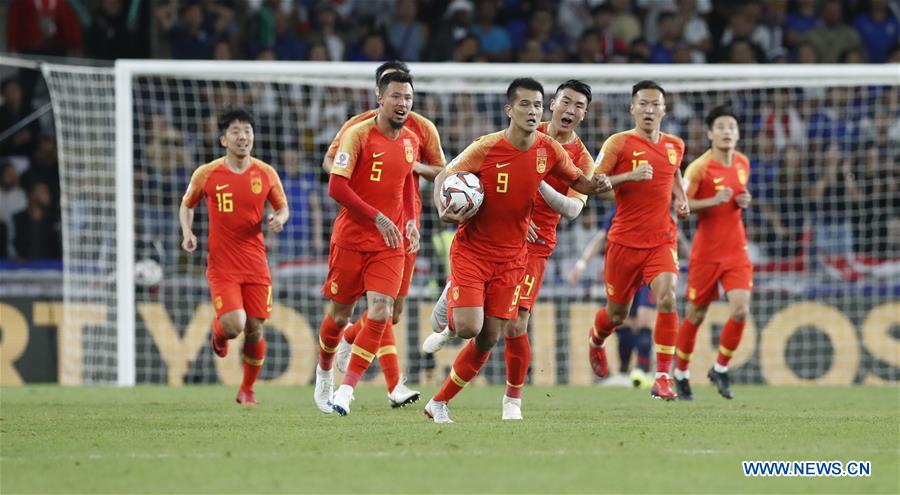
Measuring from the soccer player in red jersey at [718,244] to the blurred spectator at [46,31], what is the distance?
9713 mm

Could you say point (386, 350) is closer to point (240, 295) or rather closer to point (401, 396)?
point (401, 396)

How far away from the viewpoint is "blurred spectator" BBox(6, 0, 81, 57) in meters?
19.0

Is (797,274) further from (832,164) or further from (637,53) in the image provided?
(637,53)

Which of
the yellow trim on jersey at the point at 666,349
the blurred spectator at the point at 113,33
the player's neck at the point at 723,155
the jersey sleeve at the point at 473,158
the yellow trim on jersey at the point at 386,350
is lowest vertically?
the yellow trim on jersey at the point at 666,349

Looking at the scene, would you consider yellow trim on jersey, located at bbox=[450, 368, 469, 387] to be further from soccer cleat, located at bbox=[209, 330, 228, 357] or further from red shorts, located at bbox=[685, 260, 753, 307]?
red shorts, located at bbox=[685, 260, 753, 307]

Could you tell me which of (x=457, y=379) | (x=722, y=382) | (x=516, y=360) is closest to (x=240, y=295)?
(x=457, y=379)

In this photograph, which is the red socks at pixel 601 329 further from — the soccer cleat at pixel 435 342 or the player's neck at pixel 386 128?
the player's neck at pixel 386 128

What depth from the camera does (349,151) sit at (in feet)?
34.2

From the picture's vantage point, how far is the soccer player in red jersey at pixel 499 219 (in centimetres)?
948

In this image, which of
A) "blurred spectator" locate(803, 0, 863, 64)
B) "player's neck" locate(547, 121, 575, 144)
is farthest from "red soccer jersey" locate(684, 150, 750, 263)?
"blurred spectator" locate(803, 0, 863, 64)

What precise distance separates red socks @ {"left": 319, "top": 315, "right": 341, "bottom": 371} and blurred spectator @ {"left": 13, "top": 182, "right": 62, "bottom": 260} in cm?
702

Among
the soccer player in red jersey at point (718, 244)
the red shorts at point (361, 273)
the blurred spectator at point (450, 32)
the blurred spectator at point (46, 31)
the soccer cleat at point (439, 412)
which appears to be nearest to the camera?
the soccer cleat at point (439, 412)

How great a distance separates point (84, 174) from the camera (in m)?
16.6

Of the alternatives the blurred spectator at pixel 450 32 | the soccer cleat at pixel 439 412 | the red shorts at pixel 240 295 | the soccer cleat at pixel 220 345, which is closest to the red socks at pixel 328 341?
the red shorts at pixel 240 295
